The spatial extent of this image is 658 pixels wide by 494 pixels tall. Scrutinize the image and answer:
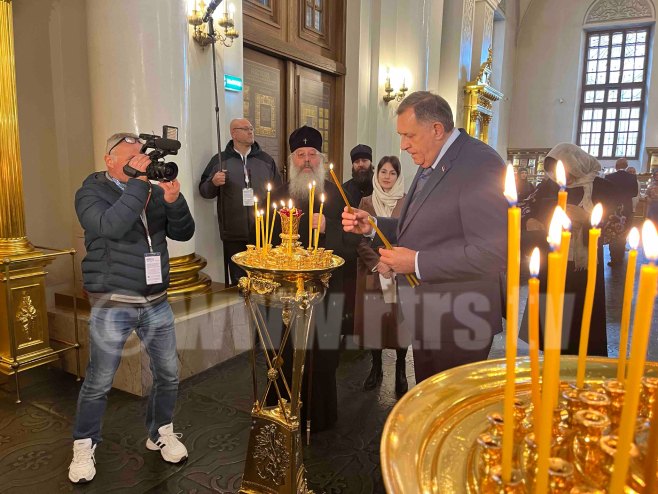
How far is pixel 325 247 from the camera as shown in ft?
9.61

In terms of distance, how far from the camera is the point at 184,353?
347 centimetres

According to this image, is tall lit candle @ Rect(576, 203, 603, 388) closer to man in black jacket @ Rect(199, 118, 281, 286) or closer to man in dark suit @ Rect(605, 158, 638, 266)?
man in black jacket @ Rect(199, 118, 281, 286)

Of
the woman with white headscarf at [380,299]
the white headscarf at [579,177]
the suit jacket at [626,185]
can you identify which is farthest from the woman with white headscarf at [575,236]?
the suit jacket at [626,185]

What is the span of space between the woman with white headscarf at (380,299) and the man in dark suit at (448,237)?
4.16 feet

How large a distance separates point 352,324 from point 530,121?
14.6 meters

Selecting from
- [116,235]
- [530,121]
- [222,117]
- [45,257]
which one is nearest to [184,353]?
[45,257]

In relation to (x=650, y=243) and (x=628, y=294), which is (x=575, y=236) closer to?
(x=628, y=294)

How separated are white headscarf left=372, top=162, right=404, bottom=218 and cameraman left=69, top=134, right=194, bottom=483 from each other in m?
1.69

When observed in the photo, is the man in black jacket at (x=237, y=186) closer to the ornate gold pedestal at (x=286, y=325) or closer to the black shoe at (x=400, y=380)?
the black shoe at (x=400, y=380)

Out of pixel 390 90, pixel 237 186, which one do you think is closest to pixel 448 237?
pixel 237 186

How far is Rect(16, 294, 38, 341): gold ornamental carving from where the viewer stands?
3.18 metres

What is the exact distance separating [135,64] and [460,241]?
8.12ft

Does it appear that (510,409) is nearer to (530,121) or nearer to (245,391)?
(245,391)

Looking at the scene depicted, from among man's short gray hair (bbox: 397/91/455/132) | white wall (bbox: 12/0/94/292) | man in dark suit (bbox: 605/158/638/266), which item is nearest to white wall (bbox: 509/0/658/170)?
man in dark suit (bbox: 605/158/638/266)
